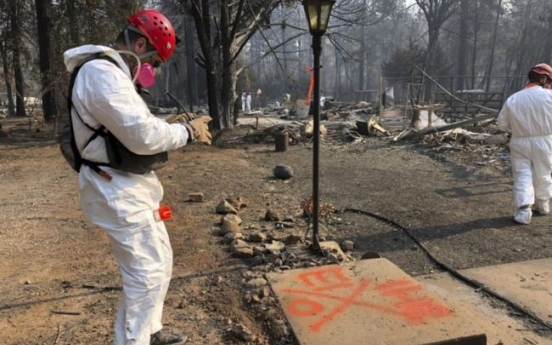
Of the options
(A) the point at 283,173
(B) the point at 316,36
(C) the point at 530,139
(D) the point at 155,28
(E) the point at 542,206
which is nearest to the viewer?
(D) the point at 155,28

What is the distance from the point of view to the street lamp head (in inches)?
182

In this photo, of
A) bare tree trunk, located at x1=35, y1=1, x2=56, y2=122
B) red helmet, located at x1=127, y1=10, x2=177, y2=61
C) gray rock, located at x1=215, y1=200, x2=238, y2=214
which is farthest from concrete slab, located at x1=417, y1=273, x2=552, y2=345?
bare tree trunk, located at x1=35, y1=1, x2=56, y2=122

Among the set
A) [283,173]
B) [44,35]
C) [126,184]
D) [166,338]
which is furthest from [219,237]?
[44,35]

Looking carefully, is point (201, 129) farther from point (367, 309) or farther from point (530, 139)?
point (530, 139)

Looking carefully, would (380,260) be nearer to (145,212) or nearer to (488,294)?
(488,294)

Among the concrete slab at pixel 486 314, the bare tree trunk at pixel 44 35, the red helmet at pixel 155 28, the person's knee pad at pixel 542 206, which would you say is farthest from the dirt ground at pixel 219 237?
the bare tree trunk at pixel 44 35

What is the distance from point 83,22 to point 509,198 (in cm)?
1393

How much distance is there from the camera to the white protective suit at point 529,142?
19.6 feet

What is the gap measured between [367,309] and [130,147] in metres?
1.82

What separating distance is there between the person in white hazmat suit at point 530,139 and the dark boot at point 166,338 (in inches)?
182

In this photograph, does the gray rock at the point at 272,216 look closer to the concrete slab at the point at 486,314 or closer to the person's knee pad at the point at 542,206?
the concrete slab at the point at 486,314

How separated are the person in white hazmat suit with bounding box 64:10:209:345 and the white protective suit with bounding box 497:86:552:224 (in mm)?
4729

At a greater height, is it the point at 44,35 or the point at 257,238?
the point at 44,35

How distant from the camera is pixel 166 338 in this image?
3.22m
